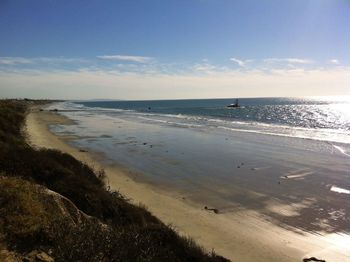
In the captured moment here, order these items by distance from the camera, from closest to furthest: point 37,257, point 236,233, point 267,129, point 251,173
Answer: point 37,257 → point 236,233 → point 251,173 → point 267,129

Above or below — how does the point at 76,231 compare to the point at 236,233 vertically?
above

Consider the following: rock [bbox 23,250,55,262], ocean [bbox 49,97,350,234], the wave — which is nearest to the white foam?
ocean [bbox 49,97,350,234]

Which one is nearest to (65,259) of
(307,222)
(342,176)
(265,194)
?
(307,222)

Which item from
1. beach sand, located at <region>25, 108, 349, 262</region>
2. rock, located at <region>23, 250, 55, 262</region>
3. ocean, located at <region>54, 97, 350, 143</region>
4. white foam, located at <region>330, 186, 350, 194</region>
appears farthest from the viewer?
ocean, located at <region>54, 97, 350, 143</region>

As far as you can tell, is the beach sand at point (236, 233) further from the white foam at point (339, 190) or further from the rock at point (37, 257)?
the rock at point (37, 257)

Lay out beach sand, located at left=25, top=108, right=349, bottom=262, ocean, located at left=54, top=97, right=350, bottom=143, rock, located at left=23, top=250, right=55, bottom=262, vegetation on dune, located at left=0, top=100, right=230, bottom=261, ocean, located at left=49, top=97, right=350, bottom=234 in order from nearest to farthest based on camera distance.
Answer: rock, located at left=23, top=250, right=55, bottom=262 < vegetation on dune, located at left=0, top=100, right=230, bottom=261 < beach sand, located at left=25, top=108, right=349, bottom=262 < ocean, located at left=49, top=97, right=350, bottom=234 < ocean, located at left=54, top=97, right=350, bottom=143

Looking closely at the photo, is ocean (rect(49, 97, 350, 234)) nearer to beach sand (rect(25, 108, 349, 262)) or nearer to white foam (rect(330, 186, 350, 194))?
white foam (rect(330, 186, 350, 194))

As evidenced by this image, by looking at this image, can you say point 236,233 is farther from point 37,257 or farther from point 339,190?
point 339,190

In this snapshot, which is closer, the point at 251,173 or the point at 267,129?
the point at 251,173

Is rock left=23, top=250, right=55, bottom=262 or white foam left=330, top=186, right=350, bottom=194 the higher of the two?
rock left=23, top=250, right=55, bottom=262

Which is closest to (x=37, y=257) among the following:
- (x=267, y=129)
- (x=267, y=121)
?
(x=267, y=129)

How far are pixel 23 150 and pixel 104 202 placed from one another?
10.8ft

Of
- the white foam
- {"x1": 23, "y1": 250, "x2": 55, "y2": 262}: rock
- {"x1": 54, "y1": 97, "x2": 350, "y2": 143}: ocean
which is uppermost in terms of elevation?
{"x1": 23, "y1": 250, "x2": 55, "y2": 262}: rock

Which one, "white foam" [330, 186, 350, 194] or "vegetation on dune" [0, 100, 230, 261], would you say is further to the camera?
"white foam" [330, 186, 350, 194]
